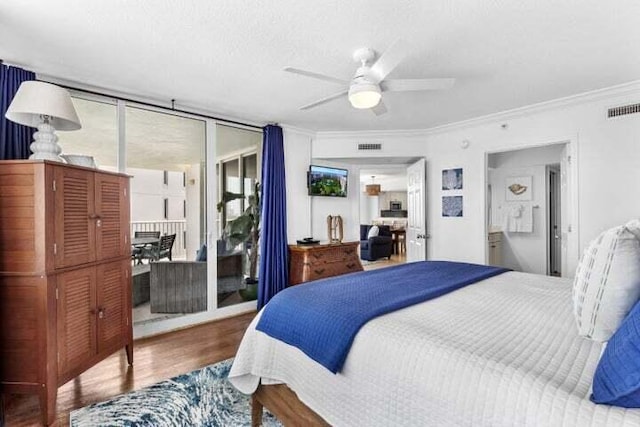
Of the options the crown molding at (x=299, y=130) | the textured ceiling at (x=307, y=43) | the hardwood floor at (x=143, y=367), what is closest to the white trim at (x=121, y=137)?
the textured ceiling at (x=307, y=43)

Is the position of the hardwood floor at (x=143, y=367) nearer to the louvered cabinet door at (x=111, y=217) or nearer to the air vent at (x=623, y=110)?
the louvered cabinet door at (x=111, y=217)

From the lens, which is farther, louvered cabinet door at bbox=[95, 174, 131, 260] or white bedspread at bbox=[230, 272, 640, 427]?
louvered cabinet door at bbox=[95, 174, 131, 260]

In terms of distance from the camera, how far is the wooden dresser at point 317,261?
4016 millimetres

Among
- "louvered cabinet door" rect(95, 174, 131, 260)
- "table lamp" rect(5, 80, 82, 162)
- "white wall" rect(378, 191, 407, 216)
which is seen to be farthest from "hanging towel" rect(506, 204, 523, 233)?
"white wall" rect(378, 191, 407, 216)

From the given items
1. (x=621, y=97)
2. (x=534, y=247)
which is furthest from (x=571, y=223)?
(x=534, y=247)

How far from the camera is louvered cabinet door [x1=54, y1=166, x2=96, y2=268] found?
2.03m

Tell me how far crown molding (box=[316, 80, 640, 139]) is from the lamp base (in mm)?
3112

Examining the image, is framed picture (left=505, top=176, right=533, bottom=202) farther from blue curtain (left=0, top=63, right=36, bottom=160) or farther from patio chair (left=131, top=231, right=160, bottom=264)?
blue curtain (left=0, top=63, right=36, bottom=160)

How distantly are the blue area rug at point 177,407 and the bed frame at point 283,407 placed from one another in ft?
0.54

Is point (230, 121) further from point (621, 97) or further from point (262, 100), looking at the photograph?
point (621, 97)

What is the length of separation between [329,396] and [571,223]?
3.27 meters

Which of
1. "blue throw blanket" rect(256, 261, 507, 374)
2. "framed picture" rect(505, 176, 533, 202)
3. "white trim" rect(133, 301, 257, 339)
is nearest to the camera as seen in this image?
"blue throw blanket" rect(256, 261, 507, 374)

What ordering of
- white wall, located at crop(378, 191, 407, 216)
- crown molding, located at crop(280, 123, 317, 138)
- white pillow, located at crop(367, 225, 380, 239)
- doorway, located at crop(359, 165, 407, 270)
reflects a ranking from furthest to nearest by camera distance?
white wall, located at crop(378, 191, 407, 216) → white pillow, located at crop(367, 225, 380, 239) → doorway, located at crop(359, 165, 407, 270) → crown molding, located at crop(280, 123, 317, 138)

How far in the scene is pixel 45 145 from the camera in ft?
6.94
